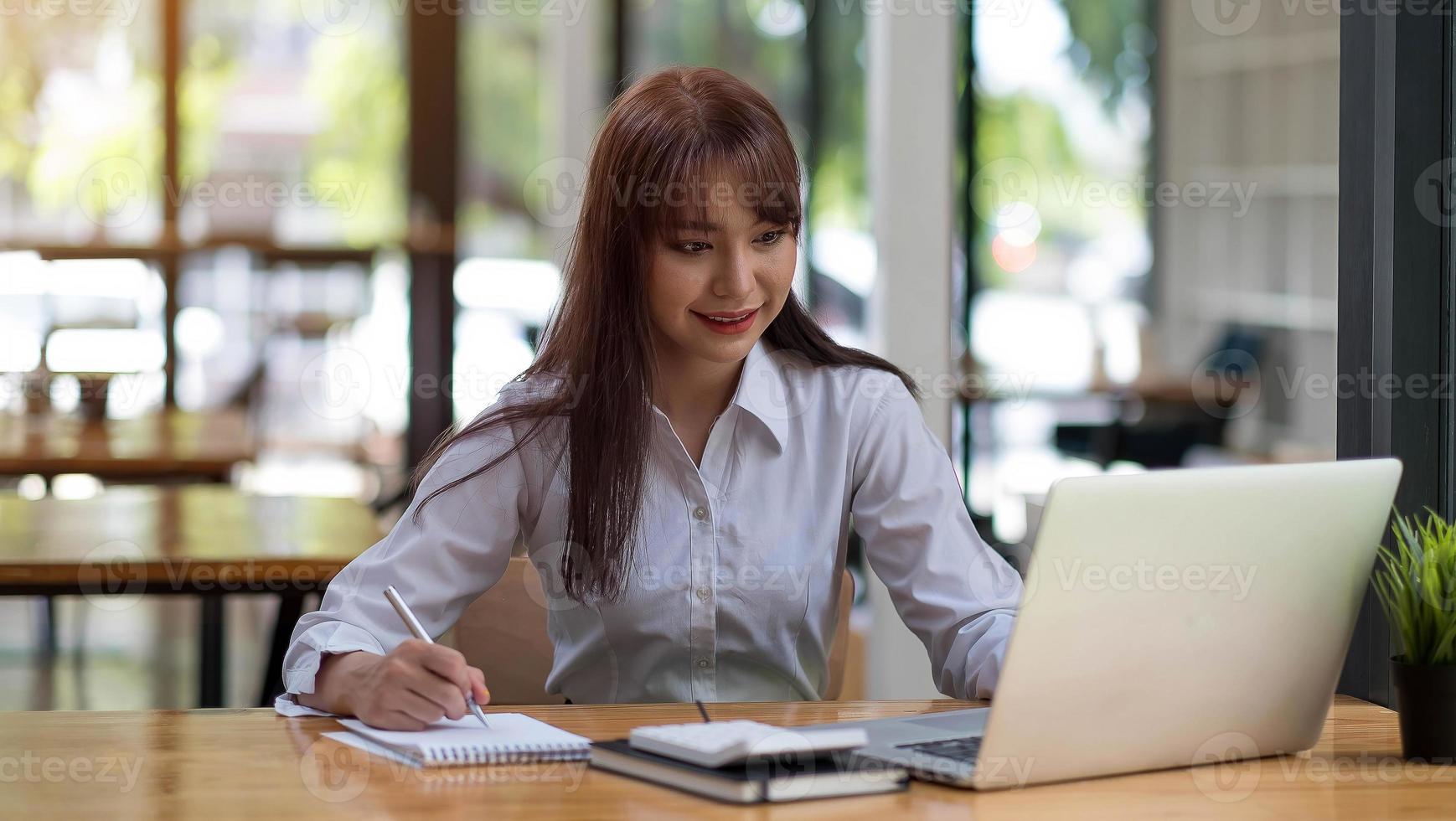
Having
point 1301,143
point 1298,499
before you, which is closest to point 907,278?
point 1298,499

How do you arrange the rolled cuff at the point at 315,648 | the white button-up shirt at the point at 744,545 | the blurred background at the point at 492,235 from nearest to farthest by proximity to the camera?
the rolled cuff at the point at 315,648 → the white button-up shirt at the point at 744,545 → the blurred background at the point at 492,235

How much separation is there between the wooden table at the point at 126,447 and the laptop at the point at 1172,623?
2.32m

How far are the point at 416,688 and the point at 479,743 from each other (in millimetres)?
86

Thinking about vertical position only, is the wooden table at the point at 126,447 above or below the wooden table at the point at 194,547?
above

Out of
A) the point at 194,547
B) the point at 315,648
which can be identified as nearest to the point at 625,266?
the point at 315,648

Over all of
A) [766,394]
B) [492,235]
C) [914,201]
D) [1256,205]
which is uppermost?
[1256,205]

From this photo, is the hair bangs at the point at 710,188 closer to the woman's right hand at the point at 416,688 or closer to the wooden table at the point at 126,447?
the woman's right hand at the point at 416,688

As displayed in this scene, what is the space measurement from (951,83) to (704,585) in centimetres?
184

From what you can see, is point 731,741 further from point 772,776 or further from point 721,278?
point 721,278

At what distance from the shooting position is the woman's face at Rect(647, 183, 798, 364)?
1592 millimetres

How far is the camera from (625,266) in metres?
1.66

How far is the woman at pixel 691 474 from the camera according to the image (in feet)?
5.27

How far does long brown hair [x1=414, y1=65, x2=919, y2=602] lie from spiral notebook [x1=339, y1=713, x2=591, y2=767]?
35 cm

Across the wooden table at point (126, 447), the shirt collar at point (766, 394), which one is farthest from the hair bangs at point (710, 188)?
the wooden table at point (126, 447)
